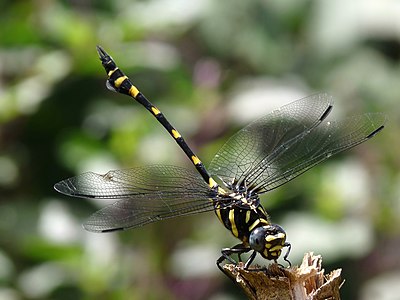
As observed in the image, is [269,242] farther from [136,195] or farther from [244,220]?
[136,195]

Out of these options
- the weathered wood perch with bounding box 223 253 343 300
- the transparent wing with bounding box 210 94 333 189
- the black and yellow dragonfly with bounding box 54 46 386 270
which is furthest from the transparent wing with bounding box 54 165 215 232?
the weathered wood perch with bounding box 223 253 343 300

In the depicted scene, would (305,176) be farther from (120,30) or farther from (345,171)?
(120,30)

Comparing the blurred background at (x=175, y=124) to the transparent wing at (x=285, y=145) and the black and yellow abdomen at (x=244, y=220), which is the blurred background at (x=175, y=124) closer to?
the transparent wing at (x=285, y=145)

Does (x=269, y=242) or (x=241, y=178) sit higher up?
(x=241, y=178)

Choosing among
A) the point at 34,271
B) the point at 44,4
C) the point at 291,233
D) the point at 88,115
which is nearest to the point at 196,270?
the point at 291,233

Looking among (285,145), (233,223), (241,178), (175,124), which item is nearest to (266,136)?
(285,145)

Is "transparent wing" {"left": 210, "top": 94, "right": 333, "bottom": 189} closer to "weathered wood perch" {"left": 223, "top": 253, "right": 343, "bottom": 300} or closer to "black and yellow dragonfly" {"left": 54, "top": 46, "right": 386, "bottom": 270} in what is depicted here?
"black and yellow dragonfly" {"left": 54, "top": 46, "right": 386, "bottom": 270}
